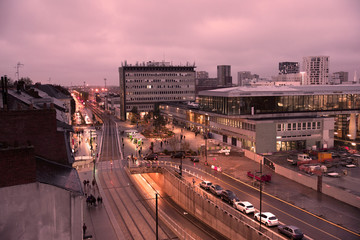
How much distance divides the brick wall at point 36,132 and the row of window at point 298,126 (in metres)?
42.9

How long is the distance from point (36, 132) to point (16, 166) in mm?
5106

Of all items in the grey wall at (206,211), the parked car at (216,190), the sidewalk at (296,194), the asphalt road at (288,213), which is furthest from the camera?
the parked car at (216,190)

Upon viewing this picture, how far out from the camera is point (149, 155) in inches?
2040

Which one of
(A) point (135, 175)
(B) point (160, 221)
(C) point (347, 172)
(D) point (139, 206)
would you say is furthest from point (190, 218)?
(C) point (347, 172)

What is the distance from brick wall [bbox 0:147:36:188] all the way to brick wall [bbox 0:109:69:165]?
342cm

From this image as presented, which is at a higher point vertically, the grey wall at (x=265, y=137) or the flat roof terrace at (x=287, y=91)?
the flat roof terrace at (x=287, y=91)

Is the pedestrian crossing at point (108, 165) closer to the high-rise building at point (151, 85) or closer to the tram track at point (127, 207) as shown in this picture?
the tram track at point (127, 207)

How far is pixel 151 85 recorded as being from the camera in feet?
385

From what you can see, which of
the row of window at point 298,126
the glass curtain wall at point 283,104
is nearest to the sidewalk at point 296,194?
the row of window at point 298,126

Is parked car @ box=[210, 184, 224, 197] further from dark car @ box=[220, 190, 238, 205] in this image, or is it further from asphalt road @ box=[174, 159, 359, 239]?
asphalt road @ box=[174, 159, 359, 239]

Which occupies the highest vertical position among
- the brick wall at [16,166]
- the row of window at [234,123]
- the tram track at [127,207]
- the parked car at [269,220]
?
the brick wall at [16,166]

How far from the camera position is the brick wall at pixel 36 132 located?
18.0 metres

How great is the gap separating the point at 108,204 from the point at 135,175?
12883mm

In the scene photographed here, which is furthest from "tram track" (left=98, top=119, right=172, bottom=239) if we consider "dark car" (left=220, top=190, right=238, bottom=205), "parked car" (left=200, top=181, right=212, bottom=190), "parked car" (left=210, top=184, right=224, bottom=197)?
"dark car" (left=220, top=190, right=238, bottom=205)
